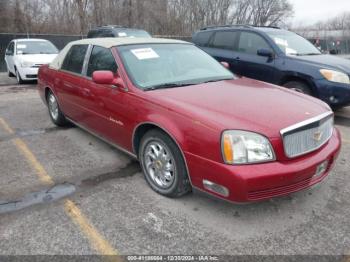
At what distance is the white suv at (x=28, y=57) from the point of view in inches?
427

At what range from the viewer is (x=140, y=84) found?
362 cm

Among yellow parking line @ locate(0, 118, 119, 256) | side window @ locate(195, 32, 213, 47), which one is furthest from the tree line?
yellow parking line @ locate(0, 118, 119, 256)

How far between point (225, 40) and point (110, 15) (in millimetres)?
23242

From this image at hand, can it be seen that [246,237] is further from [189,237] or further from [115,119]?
[115,119]

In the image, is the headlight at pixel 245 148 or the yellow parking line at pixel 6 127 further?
the yellow parking line at pixel 6 127

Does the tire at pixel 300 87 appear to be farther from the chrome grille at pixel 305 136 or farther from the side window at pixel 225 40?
the chrome grille at pixel 305 136

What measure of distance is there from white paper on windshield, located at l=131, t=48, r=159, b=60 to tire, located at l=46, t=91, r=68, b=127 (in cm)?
225

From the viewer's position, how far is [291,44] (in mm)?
7066

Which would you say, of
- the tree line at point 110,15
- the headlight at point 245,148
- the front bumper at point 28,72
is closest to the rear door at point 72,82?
the headlight at point 245,148

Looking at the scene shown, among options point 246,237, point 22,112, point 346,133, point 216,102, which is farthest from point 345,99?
point 22,112

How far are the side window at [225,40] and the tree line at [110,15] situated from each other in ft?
60.7

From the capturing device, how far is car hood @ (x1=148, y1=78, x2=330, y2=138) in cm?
280

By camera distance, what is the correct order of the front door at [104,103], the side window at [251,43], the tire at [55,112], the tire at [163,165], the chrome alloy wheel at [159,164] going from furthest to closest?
1. the side window at [251,43]
2. the tire at [55,112]
3. the front door at [104,103]
4. the chrome alloy wheel at [159,164]
5. the tire at [163,165]

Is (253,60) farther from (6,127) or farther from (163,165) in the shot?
(6,127)
